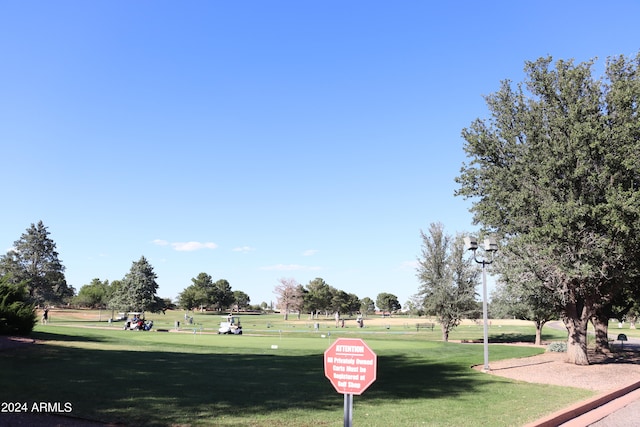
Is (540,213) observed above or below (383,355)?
above

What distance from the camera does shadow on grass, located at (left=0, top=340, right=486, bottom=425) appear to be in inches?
395

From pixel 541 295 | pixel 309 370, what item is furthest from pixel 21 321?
pixel 541 295

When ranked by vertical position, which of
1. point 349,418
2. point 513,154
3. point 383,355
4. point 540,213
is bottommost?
point 383,355

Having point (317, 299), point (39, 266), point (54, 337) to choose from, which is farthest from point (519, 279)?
point (317, 299)

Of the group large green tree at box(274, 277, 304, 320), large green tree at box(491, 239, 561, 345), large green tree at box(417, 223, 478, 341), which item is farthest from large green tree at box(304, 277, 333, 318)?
large green tree at box(491, 239, 561, 345)

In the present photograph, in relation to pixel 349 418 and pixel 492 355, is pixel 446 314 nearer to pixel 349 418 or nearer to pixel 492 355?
pixel 492 355

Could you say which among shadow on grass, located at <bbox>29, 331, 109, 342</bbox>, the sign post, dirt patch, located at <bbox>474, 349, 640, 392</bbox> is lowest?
shadow on grass, located at <bbox>29, 331, 109, 342</bbox>

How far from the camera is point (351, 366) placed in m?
6.29

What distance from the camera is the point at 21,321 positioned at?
2817 cm

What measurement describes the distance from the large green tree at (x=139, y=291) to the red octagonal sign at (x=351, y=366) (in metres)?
80.9

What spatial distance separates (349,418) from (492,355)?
2214cm

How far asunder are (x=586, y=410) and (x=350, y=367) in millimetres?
9367

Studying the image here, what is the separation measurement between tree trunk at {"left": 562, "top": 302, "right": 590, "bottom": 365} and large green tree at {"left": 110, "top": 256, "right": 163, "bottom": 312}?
7235 cm

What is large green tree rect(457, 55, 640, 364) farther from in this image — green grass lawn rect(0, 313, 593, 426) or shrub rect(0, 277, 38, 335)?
shrub rect(0, 277, 38, 335)
